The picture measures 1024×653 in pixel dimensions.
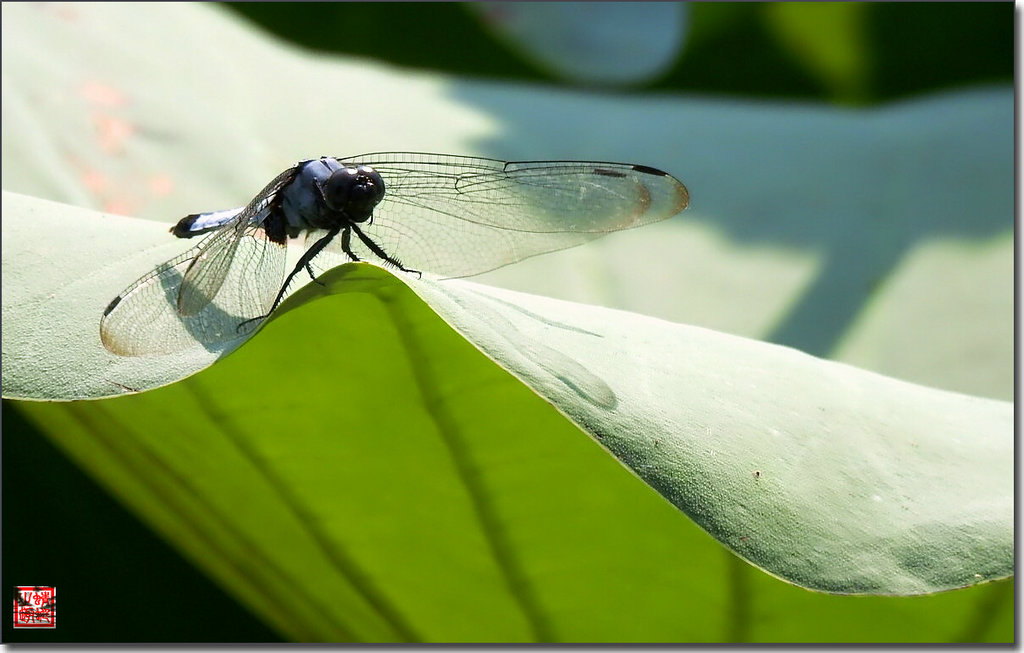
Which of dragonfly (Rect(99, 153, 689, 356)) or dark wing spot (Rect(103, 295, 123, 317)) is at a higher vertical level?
dragonfly (Rect(99, 153, 689, 356))

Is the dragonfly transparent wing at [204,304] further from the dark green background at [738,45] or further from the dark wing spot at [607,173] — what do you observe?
the dark green background at [738,45]

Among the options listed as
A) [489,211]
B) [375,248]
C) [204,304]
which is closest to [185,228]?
[204,304]

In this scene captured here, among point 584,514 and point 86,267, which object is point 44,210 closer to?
point 86,267

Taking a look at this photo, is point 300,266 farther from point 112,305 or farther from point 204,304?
point 112,305

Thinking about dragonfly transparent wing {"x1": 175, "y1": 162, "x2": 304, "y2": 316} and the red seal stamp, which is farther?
the red seal stamp

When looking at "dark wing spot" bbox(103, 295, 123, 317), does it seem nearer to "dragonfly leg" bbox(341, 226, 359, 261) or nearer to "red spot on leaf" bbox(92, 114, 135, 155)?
"dragonfly leg" bbox(341, 226, 359, 261)

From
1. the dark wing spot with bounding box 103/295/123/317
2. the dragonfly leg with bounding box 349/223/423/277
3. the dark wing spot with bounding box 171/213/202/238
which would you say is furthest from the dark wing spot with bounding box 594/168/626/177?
the dark wing spot with bounding box 103/295/123/317
